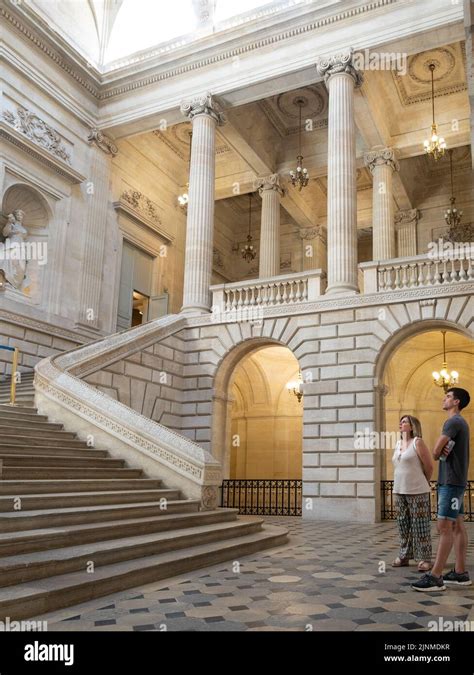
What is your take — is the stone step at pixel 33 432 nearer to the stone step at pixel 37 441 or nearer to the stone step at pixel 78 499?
the stone step at pixel 37 441

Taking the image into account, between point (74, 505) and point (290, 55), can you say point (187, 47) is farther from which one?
point (74, 505)

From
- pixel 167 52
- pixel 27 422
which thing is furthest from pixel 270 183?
pixel 27 422

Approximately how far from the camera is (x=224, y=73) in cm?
1809

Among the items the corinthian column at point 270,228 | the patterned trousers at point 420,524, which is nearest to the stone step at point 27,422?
the patterned trousers at point 420,524

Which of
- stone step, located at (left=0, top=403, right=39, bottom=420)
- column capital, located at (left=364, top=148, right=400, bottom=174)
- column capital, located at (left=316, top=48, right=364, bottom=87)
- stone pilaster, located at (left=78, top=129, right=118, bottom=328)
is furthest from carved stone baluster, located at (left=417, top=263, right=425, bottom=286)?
stone pilaster, located at (left=78, top=129, right=118, bottom=328)

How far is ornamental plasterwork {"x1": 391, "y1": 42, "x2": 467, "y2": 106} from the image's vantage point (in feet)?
60.3

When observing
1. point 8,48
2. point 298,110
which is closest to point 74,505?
point 8,48

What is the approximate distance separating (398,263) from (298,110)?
9.52 meters

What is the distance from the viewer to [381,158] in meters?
20.0

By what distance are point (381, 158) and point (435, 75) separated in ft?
9.93

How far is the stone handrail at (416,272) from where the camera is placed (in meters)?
13.8

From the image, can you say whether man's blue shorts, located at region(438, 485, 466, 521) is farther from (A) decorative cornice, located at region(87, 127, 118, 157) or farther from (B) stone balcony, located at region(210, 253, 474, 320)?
(A) decorative cornice, located at region(87, 127, 118, 157)

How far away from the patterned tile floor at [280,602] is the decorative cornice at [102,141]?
1637 centimetres

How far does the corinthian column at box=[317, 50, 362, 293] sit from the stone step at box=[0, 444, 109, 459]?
8022 millimetres
